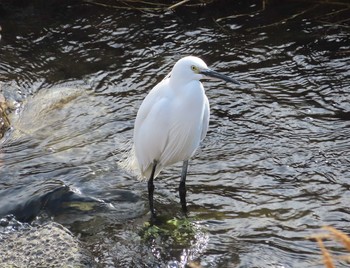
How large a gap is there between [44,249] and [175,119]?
95cm

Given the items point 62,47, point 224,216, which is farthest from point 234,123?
point 62,47

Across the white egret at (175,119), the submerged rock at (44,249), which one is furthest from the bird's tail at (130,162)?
the submerged rock at (44,249)

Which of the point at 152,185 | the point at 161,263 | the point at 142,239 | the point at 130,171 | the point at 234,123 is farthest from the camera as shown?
the point at 234,123

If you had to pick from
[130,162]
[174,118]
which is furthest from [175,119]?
[130,162]

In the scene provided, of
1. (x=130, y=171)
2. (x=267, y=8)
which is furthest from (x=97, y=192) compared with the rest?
(x=267, y=8)

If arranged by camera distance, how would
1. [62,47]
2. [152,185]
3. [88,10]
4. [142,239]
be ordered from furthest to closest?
1. [88,10]
2. [62,47]
3. [152,185]
4. [142,239]

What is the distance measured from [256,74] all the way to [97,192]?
180 centimetres

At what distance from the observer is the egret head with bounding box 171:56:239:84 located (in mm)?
3770

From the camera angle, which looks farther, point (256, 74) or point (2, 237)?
point (256, 74)

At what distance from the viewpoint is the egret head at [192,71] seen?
377 centimetres

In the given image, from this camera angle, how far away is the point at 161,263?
3703 millimetres

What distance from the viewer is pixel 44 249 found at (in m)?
3.70

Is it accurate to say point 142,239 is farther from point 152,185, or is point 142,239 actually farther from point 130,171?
point 130,171

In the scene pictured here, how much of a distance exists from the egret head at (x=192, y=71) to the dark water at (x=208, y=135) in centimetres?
79
